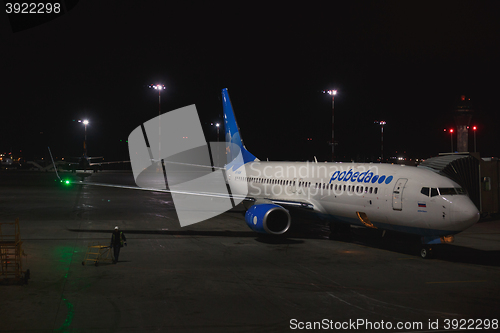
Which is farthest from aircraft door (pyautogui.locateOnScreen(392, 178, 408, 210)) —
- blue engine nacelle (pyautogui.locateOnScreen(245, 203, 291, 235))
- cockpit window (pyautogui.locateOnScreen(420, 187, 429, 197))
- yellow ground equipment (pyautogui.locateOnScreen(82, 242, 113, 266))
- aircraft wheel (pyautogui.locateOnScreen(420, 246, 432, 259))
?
yellow ground equipment (pyautogui.locateOnScreen(82, 242, 113, 266))

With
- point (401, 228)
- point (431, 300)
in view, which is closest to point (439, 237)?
point (401, 228)

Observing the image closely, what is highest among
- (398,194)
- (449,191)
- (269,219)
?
(449,191)

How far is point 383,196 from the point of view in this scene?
17.8 m

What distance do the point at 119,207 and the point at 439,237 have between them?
27041 millimetres

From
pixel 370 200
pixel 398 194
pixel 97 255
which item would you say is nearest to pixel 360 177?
pixel 370 200

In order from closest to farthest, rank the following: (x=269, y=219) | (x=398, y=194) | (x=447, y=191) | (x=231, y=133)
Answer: (x=447, y=191)
(x=398, y=194)
(x=269, y=219)
(x=231, y=133)

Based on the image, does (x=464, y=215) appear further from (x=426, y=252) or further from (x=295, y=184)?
(x=295, y=184)

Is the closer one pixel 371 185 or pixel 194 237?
pixel 371 185

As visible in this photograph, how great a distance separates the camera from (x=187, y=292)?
12328 millimetres

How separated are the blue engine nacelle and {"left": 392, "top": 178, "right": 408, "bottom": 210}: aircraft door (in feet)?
16.7

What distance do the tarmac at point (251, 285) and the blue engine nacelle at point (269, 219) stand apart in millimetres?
804

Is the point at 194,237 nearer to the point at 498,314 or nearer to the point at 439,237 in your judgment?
the point at 439,237

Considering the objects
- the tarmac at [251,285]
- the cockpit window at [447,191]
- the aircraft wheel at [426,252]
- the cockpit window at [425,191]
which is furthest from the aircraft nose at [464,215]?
the aircraft wheel at [426,252]

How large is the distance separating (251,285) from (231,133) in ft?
68.3
